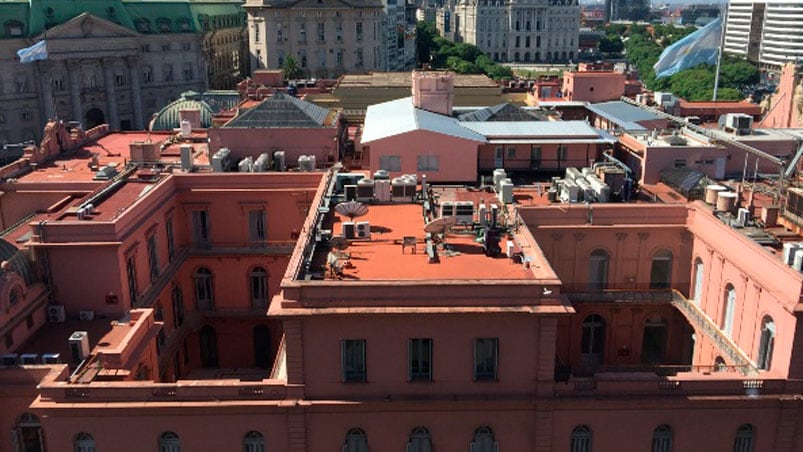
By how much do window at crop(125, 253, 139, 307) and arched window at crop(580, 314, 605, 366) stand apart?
971 inches

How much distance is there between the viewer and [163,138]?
6606 centimetres

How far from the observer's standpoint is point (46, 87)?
114 metres

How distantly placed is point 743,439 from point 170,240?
1315 inches

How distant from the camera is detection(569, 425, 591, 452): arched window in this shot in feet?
104

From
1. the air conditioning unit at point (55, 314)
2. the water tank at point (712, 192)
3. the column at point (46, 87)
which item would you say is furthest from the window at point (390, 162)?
the column at point (46, 87)

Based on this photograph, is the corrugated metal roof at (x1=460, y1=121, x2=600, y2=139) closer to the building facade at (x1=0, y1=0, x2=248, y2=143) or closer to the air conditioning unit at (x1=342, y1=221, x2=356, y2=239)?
the air conditioning unit at (x1=342, y1=221, x2=356, y2=239)

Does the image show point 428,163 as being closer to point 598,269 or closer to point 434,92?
point 434,92

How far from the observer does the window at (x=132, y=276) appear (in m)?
39.6

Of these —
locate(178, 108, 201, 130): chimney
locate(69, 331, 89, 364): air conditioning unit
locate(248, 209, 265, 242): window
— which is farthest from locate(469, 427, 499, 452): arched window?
locate(178, 108, 201, 130): chimney

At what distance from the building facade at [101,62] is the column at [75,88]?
6.1 inches

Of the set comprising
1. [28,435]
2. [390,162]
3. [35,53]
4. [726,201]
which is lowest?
[28,435]

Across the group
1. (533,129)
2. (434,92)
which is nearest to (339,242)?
(533,129)

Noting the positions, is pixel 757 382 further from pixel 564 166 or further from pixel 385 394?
pixel 564 166

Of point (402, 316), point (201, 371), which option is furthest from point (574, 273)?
point (201, 371)
